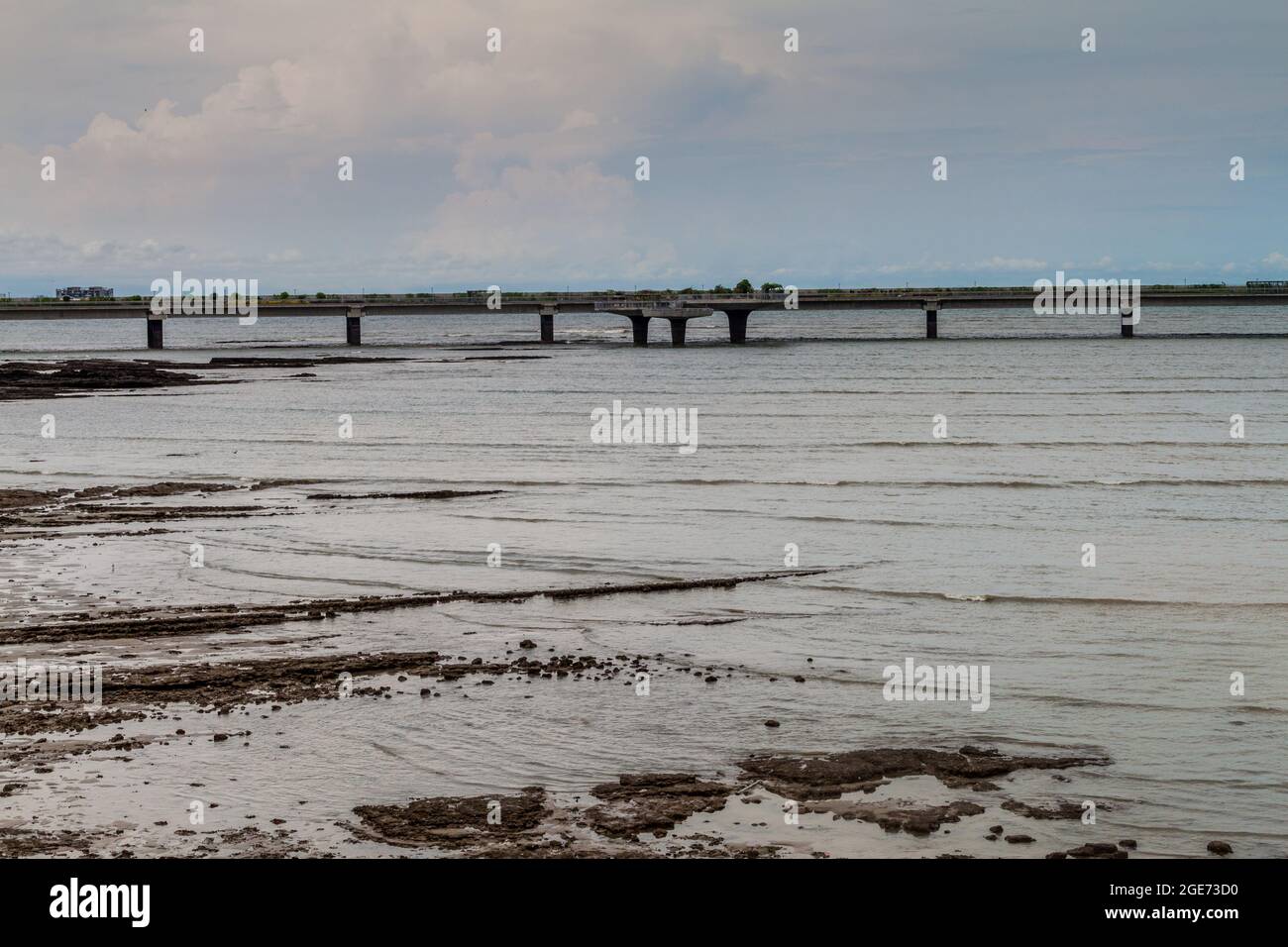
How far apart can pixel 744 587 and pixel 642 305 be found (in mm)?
107476

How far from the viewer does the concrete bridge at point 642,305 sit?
120312 millimetres

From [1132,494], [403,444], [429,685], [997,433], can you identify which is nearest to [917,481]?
[1132,494]

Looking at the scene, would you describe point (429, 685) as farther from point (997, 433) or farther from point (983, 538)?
point (997, 433)

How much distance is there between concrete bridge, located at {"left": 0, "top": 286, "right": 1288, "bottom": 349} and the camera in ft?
395

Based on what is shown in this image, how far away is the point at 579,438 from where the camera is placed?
45031 mm

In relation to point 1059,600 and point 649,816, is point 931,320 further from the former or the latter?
point 649,816

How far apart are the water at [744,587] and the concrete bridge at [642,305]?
238 feet

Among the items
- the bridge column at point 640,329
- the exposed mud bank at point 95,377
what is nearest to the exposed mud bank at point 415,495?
the exposed mud bank at point 95,377

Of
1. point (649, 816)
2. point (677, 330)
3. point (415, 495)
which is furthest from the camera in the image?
point (677, 330)

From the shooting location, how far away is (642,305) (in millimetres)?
126812

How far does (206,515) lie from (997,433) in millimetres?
27014

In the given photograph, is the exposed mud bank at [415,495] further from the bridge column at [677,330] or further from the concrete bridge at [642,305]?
the bridge column at [677,330]

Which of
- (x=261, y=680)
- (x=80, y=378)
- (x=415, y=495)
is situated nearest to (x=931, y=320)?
(x=80, y=378)

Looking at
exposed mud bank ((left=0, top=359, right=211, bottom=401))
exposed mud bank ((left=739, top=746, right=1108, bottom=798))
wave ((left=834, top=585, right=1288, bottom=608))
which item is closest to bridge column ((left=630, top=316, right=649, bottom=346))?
exposed mud bank ((left=0, top=359, right=211, bottom=401))
